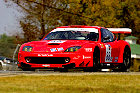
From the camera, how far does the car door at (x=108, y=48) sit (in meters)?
14.4

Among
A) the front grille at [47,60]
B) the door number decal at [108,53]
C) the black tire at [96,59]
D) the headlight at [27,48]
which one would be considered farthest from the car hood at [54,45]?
the door number decal at [108,53]

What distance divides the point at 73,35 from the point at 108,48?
121 centimetres

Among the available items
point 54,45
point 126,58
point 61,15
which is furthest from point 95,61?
point 61,15

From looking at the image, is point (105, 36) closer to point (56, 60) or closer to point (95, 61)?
point (95, 61)

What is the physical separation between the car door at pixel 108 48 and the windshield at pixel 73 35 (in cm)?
35

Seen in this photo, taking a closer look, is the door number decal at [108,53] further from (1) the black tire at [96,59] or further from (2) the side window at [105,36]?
(1) the black tire at [96,59]

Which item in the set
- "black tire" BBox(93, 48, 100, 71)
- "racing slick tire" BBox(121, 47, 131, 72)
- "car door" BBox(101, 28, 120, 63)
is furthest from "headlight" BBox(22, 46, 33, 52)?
"racing slick tire" BBox(121, 47, 131, 72)

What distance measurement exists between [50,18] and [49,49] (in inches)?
1620

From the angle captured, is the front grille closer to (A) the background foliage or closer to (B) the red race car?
(B) the red race car

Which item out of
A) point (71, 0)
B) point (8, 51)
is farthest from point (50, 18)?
point (8, 51)

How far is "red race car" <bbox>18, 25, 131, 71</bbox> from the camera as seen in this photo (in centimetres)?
1296

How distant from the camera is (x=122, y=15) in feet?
310

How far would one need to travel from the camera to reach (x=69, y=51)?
42.6ft

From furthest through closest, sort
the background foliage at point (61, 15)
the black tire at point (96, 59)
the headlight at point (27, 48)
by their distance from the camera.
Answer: the background foliage at point (61, 15) → the black tire at point (96, 59) → the headlight at point (27, 48)
